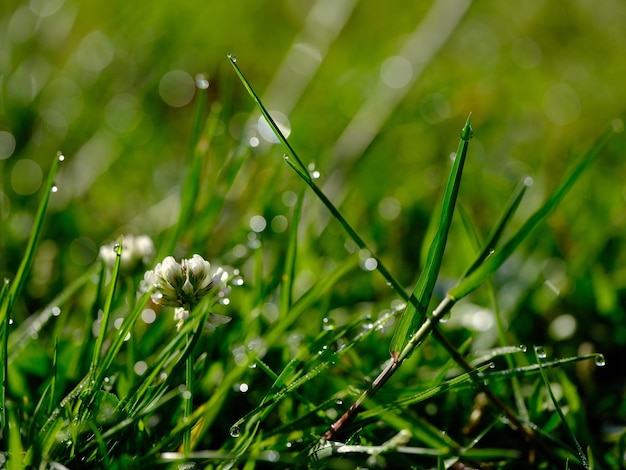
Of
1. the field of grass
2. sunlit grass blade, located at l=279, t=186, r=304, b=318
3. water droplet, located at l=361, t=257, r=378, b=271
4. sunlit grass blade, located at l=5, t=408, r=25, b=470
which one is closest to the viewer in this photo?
sunlit grass blade, located at l=5, t=408, r=25, b=470

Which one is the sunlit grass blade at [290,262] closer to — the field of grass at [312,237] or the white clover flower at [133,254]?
the field of grass at [312,237]

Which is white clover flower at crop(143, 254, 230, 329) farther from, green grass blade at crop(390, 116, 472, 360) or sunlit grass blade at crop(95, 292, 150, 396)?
green grass blade at crop(390, 116, 472, 360)

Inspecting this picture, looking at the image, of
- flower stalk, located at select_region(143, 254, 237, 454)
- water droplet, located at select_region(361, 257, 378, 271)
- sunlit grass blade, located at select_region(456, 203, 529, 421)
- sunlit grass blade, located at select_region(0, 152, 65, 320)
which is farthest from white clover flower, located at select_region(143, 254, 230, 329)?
water droplet, located at select_region(361, 257, 378, 271)

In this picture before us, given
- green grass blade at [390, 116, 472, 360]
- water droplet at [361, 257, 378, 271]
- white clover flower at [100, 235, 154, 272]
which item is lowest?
white clover flower at [100, 235, 154, 272]

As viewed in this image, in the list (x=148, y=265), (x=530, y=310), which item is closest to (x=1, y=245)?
(x=148, y=265)

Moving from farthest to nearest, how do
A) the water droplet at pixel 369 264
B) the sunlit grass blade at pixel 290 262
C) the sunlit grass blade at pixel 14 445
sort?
1. the water droplet at pixel 369 264
2. the sunlit grass blade at pixel 290 262
3. the sunlit grass blade at pixel 14 445

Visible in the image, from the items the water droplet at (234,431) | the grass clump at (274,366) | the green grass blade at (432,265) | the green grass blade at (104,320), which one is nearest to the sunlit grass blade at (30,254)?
the grass clump at (274,366)
